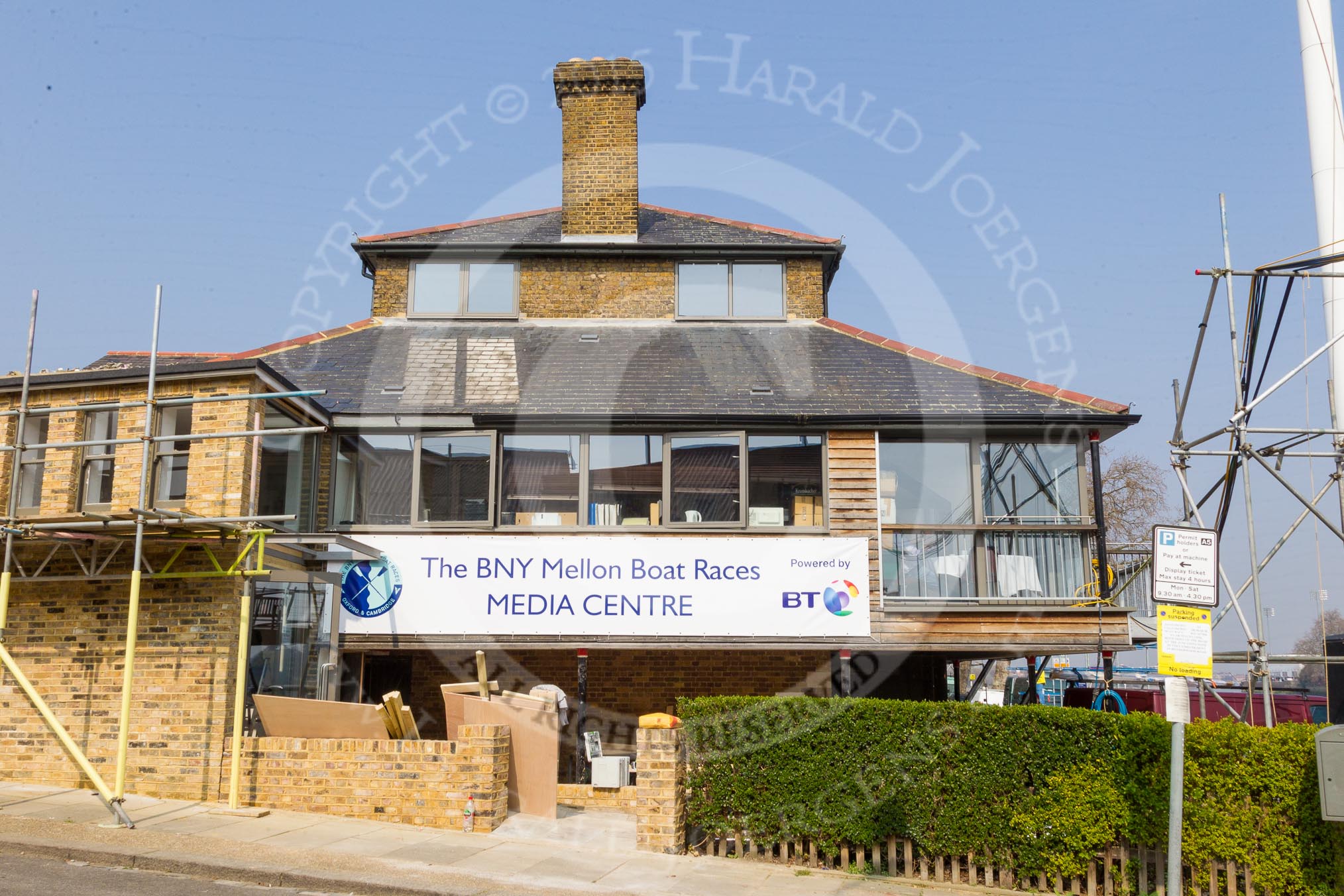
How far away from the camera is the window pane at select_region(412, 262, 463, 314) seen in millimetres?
18469

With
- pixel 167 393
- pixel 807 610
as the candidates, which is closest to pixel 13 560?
pixel 167 393

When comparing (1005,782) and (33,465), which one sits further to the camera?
(33,465)

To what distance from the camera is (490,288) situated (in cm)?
1852

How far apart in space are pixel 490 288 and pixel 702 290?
142 inches

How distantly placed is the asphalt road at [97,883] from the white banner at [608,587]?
225 inches

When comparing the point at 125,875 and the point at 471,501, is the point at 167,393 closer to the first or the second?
the point at 471,501

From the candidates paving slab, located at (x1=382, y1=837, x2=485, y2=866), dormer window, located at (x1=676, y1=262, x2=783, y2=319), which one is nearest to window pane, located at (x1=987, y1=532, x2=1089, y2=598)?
dormer window, located at (x1=676, y1=262, x2=783, y2=319)

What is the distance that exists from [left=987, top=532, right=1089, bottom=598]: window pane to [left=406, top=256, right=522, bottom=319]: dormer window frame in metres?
8.73

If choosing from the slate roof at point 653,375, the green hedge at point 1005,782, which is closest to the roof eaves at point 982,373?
the slate roof at point 653,375

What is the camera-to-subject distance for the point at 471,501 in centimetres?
1505

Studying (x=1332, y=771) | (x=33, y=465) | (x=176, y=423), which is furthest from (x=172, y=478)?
(x=1332, y=771)

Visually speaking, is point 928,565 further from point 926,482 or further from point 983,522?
Answer: point 926,482

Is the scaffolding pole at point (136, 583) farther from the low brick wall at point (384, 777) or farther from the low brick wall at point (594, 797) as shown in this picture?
the low brick wall at point (594, 797)

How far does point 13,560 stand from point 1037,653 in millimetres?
12814
